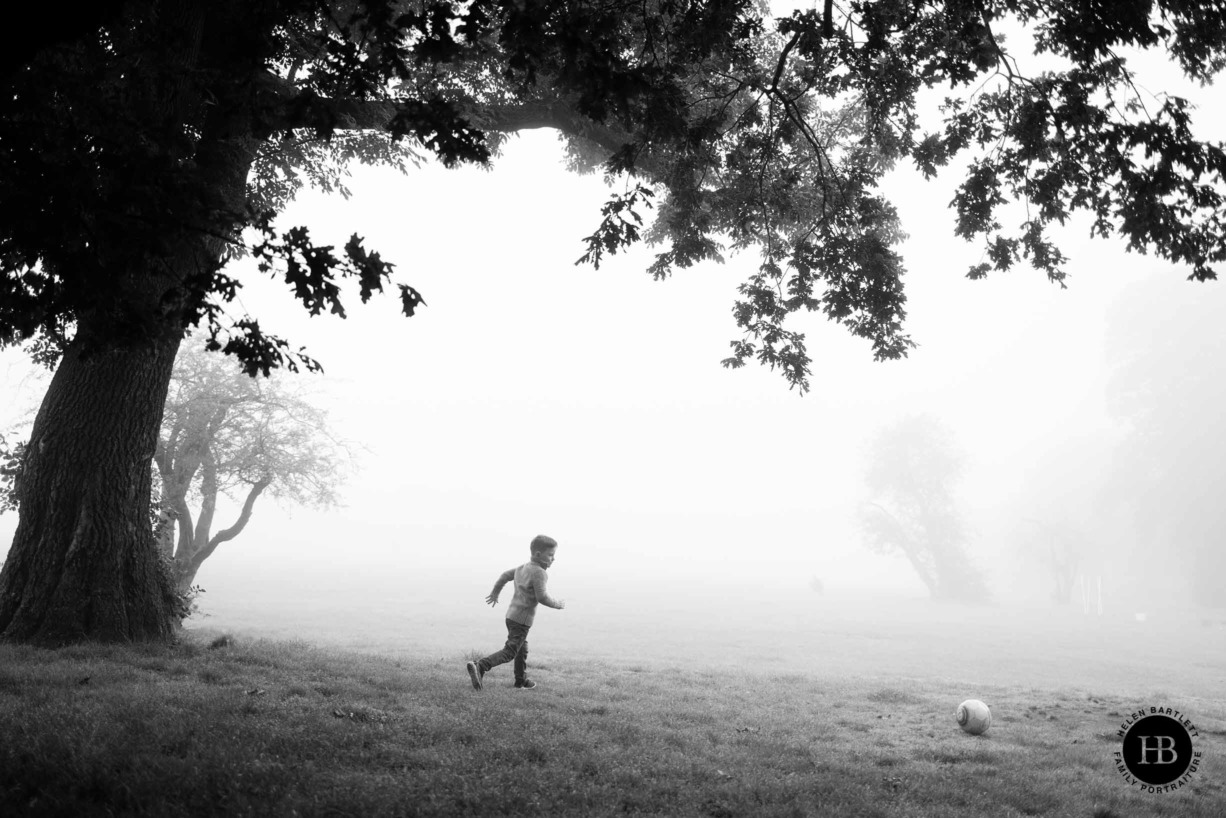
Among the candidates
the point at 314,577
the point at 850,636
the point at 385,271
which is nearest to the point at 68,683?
the point at 385,271

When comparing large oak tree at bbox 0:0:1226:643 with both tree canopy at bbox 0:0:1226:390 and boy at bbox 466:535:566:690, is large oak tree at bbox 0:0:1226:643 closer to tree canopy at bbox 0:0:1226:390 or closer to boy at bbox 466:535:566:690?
tree canopy at bbox 0:0:1226:390

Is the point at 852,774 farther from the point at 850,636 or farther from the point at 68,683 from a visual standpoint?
the point at 850,636

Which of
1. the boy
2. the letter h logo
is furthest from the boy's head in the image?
the letter h logo

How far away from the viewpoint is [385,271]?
5.29 m

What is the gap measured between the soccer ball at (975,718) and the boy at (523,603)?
17.0 ft

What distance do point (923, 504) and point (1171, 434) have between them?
845 inches

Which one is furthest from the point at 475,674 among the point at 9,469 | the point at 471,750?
the point at 9,469

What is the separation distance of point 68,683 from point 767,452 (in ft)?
524

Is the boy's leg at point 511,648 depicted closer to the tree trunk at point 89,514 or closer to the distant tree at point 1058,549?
the tree trunk at point 89,514

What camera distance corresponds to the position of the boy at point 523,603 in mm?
9766

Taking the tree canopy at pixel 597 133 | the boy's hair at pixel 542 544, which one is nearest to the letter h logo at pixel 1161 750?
the tree canopy at pixel 597 133

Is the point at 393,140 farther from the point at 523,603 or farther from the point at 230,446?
the point at 230,446

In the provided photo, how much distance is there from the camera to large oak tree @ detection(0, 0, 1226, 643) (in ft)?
18.3

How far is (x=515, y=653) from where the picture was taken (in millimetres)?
9914
